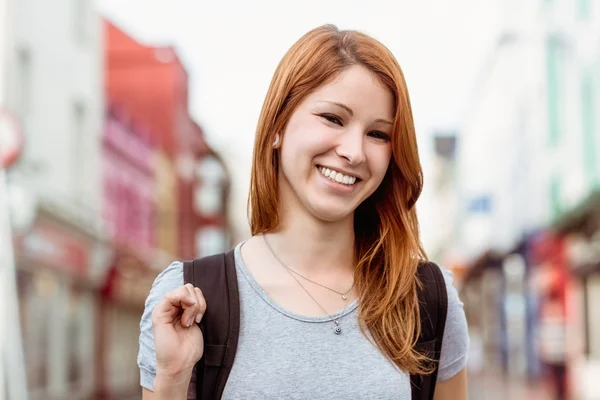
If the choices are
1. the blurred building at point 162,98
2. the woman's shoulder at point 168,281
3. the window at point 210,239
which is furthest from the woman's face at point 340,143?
the window at point 210,239

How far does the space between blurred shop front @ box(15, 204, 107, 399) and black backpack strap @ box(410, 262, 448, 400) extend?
46.2ft

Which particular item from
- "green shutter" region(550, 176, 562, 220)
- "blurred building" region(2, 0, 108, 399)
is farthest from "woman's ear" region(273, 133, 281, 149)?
"green shutter" region(550, 176, 562, 220)

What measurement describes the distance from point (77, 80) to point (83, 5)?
1.66 meters

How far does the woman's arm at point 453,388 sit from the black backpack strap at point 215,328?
1.58 feet

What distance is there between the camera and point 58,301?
725 inches

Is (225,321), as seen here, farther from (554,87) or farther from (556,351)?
(554,87)

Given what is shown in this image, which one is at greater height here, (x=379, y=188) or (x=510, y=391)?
(x=379, y=188)

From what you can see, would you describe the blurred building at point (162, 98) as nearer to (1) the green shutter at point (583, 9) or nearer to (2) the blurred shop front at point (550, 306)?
(2) the blurred shop front at point (550, 306)

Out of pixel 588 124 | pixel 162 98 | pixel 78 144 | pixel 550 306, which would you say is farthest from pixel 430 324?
pixel 162 98

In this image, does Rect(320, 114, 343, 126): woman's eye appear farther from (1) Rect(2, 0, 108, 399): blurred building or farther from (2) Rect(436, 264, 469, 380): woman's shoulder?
(1) Rect(2, 0, 108, 399): blurred building

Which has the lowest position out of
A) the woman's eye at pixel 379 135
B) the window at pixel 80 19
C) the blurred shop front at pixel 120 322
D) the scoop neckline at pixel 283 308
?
the blurred shop front at pixel 120 322

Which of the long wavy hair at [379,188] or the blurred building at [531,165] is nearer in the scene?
the long wavy hair at [379,188]

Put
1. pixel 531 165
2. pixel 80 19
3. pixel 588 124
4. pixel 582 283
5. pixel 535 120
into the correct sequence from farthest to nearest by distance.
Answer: pixel 531 165, pixel 535 120, pixel 80 19, pixel 582 283, pixel 588 124

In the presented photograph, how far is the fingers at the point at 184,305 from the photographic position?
1.86 metres
